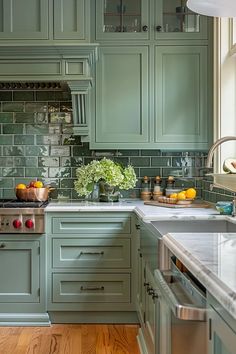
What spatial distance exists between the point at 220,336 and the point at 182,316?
0.21m

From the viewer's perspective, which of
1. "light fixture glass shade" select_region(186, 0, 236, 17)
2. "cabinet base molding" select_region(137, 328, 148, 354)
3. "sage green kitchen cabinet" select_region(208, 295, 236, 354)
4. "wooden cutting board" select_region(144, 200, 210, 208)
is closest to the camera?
"sage green kitchen cabinet" select_region(208, 295, 236, 354)

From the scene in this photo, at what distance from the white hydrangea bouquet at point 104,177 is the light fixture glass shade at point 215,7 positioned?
6.86 feet

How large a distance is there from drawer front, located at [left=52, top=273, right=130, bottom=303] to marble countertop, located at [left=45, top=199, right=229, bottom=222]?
0.49m

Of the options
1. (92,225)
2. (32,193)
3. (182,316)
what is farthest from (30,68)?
(182,316)

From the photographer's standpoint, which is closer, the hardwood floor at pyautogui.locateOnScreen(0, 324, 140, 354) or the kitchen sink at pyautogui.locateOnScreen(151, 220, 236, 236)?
the kitchen sink at pyautogui.locateOnScreen(151, 220, 236, 236)

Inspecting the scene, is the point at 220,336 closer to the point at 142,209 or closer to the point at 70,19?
the point at 142,209

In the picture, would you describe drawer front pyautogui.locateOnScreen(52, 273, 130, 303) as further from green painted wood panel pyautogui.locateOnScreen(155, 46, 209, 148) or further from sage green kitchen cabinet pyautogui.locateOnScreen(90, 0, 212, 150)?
green painted wood panel pyautogui.locateOnScreen(155, 46, 209, 148)

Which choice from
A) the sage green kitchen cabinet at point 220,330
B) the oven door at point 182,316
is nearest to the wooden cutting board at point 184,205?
the oven door at point 182,316

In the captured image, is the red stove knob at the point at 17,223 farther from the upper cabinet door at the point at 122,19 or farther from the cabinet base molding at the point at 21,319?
the upper cabinet door at the point at 122,19

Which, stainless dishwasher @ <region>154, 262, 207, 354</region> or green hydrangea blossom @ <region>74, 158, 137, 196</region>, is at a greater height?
green hydrangea blossom @ <region>74, 158, 137, 196</region>

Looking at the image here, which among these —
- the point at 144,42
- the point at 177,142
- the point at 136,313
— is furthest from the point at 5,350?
the point at 144,42

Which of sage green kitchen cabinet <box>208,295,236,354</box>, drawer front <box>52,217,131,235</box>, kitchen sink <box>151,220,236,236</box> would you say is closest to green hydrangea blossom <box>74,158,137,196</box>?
drawer front <box>52,217,131,235</box>

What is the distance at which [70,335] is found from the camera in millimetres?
3305

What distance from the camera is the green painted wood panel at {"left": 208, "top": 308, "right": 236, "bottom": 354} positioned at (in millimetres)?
1014
